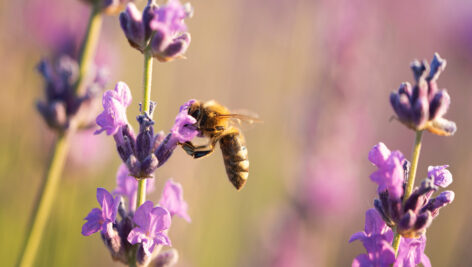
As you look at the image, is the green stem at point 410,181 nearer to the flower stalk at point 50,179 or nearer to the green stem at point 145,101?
the green stem at point 145,101

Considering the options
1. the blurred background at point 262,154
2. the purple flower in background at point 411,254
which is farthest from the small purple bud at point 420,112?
the blurred background at point 262,154

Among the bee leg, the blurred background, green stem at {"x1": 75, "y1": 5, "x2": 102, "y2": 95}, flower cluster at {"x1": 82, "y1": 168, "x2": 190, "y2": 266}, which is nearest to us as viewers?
flower cluster at {"x1": 82, "y1": 168, "x2": 190, "y2": 266}

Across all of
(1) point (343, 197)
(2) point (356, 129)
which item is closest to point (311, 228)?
(1) point (343, 197)

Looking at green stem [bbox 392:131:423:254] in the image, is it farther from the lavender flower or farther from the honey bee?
the honey bee

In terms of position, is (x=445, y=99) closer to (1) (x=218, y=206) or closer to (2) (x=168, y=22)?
(2) (x=168, y=22)

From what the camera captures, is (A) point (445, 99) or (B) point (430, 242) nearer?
(A) point (445, 99)

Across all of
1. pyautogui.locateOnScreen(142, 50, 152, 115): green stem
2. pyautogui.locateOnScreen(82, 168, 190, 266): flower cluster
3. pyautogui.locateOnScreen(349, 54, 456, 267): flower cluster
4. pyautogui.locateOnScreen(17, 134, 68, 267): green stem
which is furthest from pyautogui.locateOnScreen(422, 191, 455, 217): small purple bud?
pyautogui.locateOnScreen(17, 134, 68, 267): green stem

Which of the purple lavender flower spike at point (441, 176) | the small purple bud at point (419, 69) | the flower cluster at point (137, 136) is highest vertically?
the small purple bud at point (419, 69)
